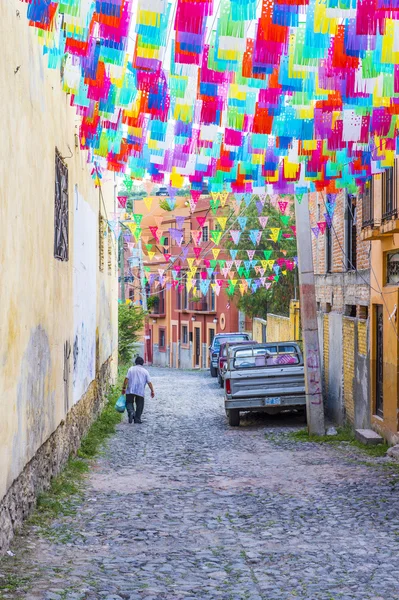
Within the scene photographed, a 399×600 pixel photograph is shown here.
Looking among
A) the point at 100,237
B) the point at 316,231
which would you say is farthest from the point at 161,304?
the point at 100,237

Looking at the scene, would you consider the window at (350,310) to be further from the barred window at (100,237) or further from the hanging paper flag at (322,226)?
the barred window at (100,237)

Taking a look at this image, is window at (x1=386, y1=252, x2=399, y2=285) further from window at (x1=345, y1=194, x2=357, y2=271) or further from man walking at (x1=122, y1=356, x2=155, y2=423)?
man walking at (x1=122, y1=356, x2=155, y2=423)

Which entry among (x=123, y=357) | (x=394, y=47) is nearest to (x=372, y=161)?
(x=394, y=47)

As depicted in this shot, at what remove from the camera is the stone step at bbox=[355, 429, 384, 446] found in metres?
15.1

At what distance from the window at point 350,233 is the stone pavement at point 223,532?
492 centimetres

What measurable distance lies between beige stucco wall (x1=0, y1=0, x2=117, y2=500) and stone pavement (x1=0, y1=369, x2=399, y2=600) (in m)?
0.96

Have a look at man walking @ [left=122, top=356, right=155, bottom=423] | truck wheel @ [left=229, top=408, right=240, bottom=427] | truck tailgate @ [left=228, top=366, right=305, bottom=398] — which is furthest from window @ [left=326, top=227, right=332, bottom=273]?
man walking @ [left=122, top=356, right=155, bottom=423]

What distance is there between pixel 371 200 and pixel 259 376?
516 cm

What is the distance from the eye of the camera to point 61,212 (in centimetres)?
1229

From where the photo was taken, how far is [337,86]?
9203mm

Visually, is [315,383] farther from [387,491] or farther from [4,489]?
[4,489]

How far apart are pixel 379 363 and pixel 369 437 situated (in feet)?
4.71

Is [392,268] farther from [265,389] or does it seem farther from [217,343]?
[217,343]

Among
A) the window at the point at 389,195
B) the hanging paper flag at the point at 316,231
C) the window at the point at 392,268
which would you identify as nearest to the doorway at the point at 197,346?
the hanging paper flag at the point at 316,231
